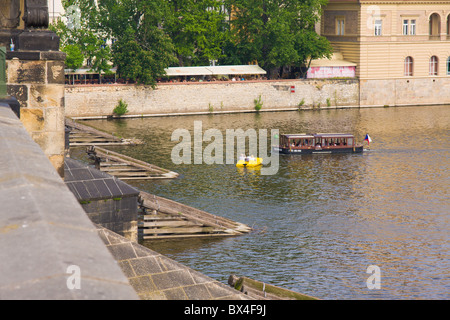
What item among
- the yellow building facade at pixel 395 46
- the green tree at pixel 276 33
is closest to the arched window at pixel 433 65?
the yellow building facade at pixel 395 46

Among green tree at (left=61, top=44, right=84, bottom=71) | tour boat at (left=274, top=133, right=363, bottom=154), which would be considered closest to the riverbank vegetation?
green tree at (left=61, top=44, right=84, bottom=71)

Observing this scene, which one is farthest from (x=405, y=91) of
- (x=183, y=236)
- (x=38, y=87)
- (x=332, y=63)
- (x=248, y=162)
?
(x=38, y=87)

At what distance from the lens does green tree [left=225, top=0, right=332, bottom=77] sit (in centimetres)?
10225

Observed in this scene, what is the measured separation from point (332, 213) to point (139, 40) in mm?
55426

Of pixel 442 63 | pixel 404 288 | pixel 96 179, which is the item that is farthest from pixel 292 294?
pixel 442 63

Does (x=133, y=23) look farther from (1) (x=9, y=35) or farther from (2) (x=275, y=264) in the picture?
(1) (x=9, y=35)

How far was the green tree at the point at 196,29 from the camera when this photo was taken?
101 m

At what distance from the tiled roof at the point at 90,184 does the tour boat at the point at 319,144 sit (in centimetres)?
3681

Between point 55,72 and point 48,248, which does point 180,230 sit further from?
point 48,248

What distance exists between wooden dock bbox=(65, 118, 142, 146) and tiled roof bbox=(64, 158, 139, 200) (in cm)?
3639

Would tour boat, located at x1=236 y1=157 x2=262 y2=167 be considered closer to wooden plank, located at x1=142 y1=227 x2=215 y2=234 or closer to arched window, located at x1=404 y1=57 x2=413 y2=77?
wooden plank, located at x1=142 y1=227 x2=215 y2=234

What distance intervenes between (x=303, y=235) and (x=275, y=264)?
19.1ft

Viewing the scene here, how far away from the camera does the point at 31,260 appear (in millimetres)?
5824

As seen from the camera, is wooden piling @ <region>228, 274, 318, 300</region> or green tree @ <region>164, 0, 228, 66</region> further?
green tree @ <region>164, 0, 228, 66</region>
